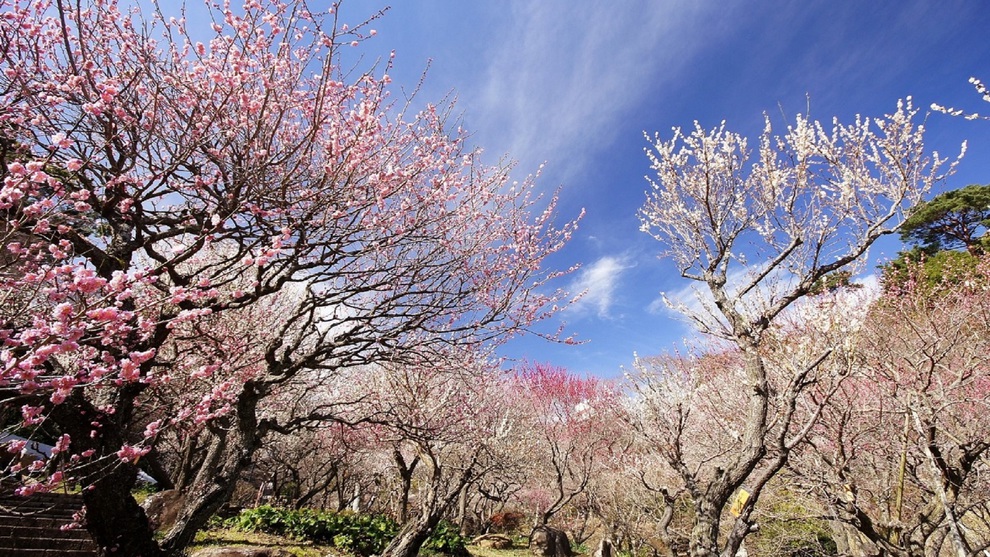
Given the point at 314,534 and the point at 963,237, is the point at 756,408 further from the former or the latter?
the point at 963,237

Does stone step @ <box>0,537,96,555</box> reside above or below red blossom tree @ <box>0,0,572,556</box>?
below

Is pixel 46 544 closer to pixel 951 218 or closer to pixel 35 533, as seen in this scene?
pixel 35 533

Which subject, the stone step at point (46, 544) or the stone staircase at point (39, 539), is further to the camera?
the stone step at point (46, 544)

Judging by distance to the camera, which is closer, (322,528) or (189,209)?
(189,209)

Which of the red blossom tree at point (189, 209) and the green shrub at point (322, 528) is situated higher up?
the red blossom tree at point (189, 209)

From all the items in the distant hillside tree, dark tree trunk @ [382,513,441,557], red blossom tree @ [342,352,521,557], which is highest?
the distant hillside tree

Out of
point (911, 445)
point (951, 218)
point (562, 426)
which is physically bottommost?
point (911, 445)

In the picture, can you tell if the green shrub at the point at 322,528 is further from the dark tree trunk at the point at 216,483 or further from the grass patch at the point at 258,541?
the dark tree trunk at the point at 216,483

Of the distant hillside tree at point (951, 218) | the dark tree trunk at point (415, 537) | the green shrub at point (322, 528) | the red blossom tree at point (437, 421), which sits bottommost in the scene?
the green shrub at point (322, 528)

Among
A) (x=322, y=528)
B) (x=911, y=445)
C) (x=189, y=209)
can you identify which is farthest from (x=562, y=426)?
(x=189, y=209)

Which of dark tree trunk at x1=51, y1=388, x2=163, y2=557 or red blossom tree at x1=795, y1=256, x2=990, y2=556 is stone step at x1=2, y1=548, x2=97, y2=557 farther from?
red blossom tree at x1=795, y1=256, x2=990, y2=556

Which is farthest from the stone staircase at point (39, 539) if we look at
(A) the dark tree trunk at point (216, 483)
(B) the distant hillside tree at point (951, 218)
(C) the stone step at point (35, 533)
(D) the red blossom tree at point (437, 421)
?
(B) the distant hillside tree at point (951, 218)

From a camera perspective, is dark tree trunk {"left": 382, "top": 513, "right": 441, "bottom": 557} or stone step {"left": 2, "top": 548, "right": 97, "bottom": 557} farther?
dark tree trunk {"left": 382, "top": 513, "right": 441, "bottom": 557}

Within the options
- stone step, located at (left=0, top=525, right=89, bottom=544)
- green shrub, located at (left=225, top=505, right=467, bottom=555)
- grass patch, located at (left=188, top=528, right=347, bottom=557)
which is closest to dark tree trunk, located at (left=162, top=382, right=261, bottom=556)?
stone step, located at (left=0, top=525, right=89, bottom=544)
